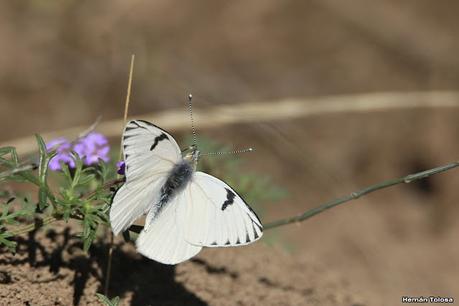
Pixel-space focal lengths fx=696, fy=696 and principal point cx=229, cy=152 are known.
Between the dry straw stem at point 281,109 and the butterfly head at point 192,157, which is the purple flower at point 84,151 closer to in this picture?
the butterfly head at point 192,157

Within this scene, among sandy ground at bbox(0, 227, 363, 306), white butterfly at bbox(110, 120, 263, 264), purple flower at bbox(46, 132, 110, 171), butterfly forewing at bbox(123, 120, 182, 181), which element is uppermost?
purple flower at bbox(46, 132, 110, 171)

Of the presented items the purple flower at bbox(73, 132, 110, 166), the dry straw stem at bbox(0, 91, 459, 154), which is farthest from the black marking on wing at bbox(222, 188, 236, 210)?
the dry straw stem at bbox(0, 91, 459, 154)

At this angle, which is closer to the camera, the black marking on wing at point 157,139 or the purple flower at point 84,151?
the black marking on wing at point 157,139

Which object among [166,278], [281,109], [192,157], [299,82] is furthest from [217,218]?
[299,82]

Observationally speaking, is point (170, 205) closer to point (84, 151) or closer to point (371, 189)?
point (84, 151)

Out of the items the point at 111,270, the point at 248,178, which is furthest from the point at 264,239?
the point at 111,270

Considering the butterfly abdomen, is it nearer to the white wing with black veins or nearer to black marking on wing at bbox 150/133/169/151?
the white wing with black veins

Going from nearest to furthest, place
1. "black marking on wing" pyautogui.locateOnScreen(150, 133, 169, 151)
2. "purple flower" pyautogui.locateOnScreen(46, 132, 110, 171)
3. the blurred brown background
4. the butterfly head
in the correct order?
1. "black marking on wing" pyautogui.locateOnScreen(150, 133, 169, 151)
2. the butterfly head
3. "purple flower" pyautogui.locateOnScreen(46, 132, 110, 171)
4. the blurred brown background

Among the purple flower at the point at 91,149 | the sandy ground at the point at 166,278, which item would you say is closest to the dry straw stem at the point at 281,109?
the sandy ground at the point at 166,278
